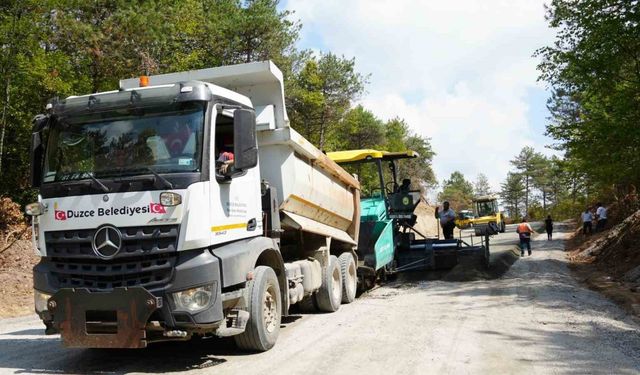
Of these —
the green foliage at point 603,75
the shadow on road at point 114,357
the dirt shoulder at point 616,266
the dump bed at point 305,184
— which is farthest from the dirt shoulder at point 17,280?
the green foliage at point 603,75

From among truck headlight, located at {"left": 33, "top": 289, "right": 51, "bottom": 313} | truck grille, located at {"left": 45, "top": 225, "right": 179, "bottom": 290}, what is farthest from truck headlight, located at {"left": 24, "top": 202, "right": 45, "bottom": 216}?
truck headlight, located at {"left": 33, "top": 289, "right": 51, "bottom": 313}

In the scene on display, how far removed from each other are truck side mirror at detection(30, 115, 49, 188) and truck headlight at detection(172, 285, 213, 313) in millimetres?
2093

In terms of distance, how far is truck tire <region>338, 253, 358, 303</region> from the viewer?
32.8ft

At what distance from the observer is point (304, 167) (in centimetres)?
794

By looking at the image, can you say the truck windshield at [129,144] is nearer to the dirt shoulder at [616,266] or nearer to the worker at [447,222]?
the dirt shoulder at [616,266]

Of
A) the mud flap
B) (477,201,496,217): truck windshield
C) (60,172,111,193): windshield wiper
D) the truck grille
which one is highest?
(477,201,496,217): truck windshield

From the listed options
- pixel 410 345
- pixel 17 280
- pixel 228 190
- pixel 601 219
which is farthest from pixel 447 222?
pixel 601 219

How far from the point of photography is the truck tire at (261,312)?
19.6ft

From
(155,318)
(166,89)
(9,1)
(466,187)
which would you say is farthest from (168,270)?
(466,187)

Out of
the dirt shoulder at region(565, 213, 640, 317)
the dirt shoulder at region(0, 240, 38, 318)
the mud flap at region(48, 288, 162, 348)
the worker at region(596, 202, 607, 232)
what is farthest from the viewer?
the worker at region(596, 202, 607, 232)

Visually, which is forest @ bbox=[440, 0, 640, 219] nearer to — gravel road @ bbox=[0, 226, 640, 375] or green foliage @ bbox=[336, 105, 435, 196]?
gravel road @ bbox=[0, 226, 640, 375]

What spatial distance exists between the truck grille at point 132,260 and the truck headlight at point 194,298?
0.67ft

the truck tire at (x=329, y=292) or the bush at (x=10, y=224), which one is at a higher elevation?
the bush at (x=10, y=224)

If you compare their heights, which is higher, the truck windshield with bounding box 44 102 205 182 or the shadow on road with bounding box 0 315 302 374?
the truck windshield with bounding box 44 102 205 182
